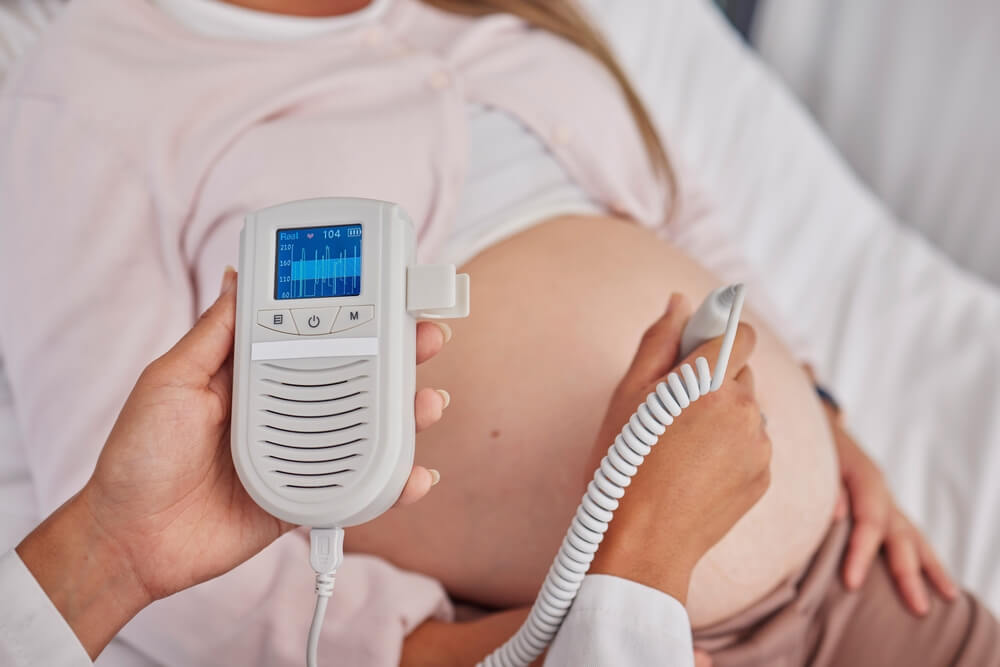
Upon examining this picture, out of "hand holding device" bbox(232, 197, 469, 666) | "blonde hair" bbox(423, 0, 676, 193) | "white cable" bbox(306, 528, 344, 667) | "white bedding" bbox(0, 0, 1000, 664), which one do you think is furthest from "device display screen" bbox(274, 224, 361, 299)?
"blonde hair" bbox(423, 0, 676, 193)

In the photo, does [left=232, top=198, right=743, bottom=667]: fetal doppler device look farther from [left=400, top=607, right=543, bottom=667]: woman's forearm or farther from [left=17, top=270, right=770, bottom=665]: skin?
[left=400, top=607, right=543, bottom=667]: woman's forearm

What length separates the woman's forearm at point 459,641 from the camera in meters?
0.71

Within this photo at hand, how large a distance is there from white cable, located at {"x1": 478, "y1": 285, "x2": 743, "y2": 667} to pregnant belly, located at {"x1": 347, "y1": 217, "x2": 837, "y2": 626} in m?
0.16

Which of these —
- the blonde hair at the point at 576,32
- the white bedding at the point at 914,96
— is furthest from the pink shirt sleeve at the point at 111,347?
the white bedding at the point at 914,96

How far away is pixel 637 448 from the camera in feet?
1.85

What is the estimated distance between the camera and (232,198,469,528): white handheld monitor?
519mm

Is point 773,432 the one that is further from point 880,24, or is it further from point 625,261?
point 880,24

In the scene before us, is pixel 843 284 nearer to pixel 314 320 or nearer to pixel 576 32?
pixel 576 32

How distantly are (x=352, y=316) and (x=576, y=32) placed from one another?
72 centimetres

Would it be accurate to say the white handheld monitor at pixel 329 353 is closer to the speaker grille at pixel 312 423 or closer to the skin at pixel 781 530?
the speaker grille at pixel 312 423

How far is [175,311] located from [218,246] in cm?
7

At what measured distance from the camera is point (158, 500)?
0.53 meters

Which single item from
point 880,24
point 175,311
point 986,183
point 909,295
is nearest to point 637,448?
point 175,311

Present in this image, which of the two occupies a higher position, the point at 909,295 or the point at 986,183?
the point at 986,183
